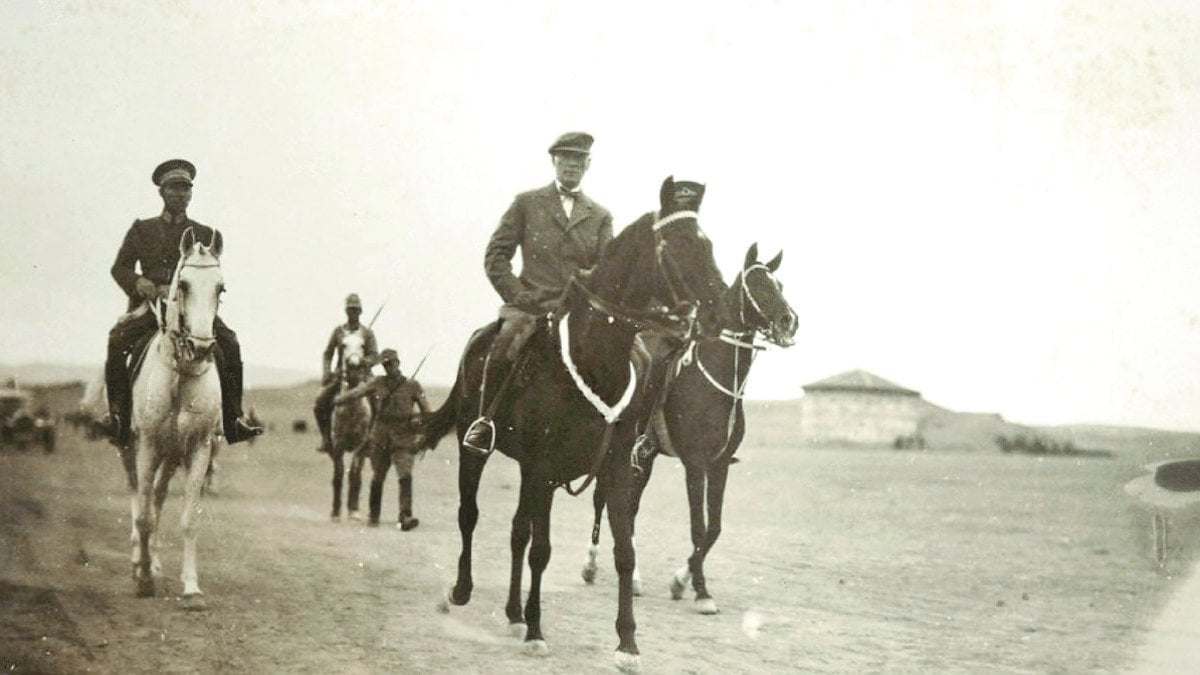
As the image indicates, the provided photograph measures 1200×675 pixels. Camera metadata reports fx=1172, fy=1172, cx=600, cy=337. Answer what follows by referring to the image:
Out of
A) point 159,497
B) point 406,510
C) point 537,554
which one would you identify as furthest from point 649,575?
point 159,497

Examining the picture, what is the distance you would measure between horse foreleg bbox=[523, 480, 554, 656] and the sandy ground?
84mm

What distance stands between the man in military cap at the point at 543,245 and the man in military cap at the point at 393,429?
2.31 feet

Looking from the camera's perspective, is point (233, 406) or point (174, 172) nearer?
point (174, 172)

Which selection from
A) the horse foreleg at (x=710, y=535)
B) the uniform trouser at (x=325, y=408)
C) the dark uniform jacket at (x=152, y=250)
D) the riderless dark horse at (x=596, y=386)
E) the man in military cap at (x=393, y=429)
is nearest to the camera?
the riderless dark horse at (x=596, y=386)

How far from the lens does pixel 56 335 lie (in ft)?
16.4

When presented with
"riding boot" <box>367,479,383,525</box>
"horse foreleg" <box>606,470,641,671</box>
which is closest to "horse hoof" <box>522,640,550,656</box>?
"horse foreleg" <box>606,470,641,671</box>

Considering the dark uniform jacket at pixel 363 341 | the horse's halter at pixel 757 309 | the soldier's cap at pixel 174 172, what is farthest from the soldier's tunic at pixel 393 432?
the horse's halter at pixel 757 309

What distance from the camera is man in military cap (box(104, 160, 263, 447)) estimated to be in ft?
16.0

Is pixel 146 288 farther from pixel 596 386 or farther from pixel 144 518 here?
pixel 596 386

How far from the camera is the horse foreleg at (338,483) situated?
5355 millimetres

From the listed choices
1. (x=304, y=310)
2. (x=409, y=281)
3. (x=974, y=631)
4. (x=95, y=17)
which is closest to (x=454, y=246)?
(x=409, y=281)

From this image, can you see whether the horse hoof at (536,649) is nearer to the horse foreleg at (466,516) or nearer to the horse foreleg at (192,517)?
the horse foreleg at (466,516)

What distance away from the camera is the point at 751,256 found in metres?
4.99

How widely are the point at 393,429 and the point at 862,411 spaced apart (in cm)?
223
